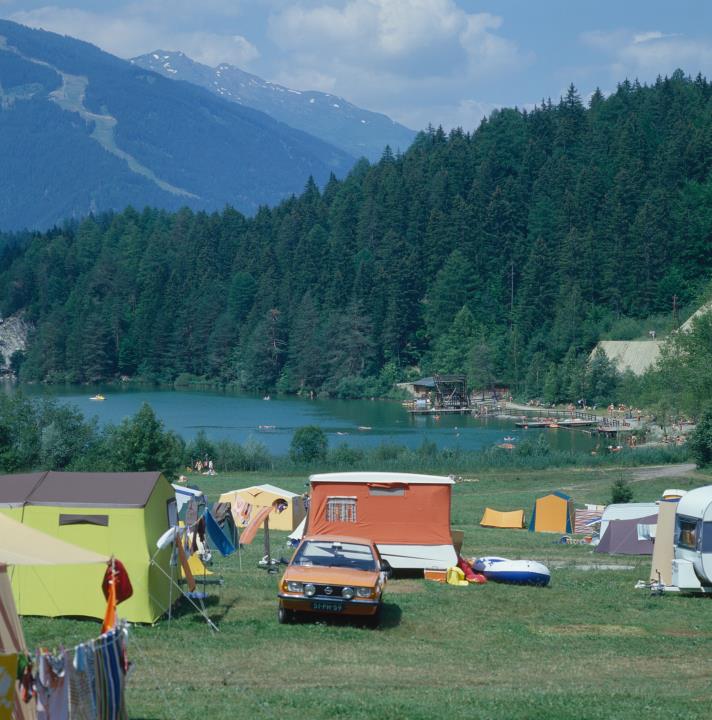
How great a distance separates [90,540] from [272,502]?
55.8 ft

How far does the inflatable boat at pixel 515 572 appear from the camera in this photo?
57.3 ft

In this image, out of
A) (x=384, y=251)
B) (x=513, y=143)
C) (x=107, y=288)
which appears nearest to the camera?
(x=384, y=251)

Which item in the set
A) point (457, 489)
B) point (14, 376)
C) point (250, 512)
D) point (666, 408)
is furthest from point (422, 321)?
point (250, 512)

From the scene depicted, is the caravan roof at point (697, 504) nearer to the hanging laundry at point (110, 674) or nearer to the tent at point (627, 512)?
the tent at point (627, 512)

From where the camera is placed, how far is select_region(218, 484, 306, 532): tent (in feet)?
99.9

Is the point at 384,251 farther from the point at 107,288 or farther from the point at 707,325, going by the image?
the point at 707,325

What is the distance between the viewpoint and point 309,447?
53906 millimetres

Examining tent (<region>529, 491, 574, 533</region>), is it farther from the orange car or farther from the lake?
the lake

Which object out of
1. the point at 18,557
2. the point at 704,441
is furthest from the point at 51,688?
the point at 704,441

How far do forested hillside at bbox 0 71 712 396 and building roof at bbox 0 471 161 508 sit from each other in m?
88.9

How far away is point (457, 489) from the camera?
1686 inches

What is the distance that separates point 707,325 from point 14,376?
385 ft

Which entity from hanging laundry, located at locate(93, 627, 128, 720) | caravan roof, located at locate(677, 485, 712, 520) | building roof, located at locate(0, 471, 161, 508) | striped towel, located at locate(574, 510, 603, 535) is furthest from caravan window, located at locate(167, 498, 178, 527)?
striped towel, located at locate(574, 510, 603, 535)

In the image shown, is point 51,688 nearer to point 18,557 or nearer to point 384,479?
point 18,557
